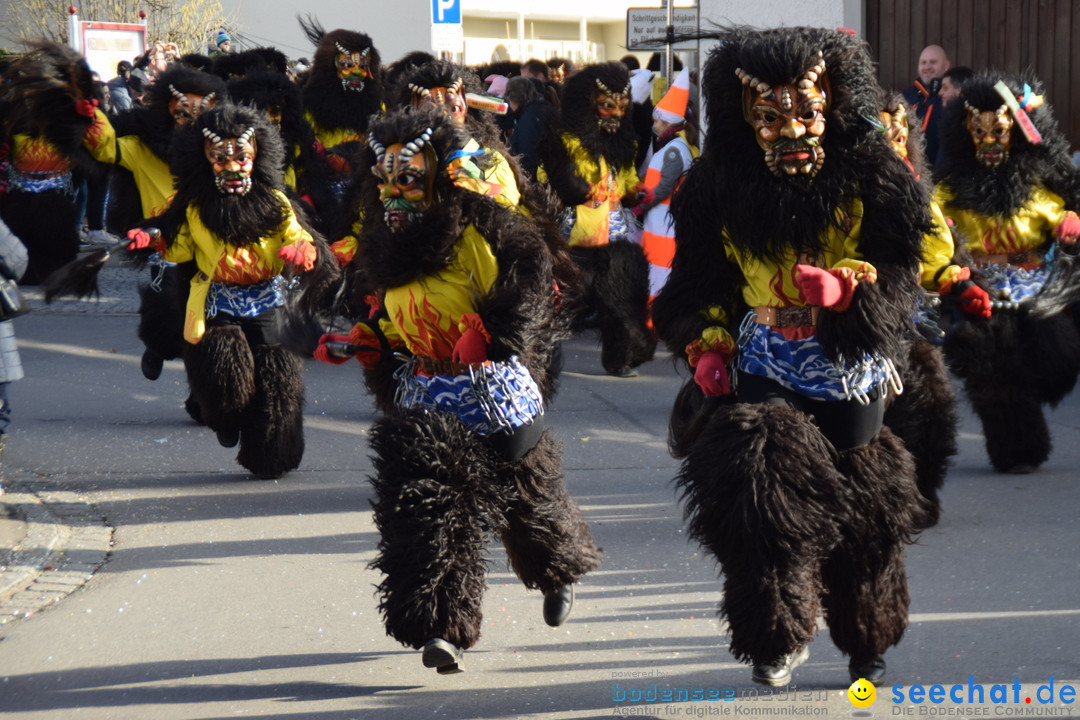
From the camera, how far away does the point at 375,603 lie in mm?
5035

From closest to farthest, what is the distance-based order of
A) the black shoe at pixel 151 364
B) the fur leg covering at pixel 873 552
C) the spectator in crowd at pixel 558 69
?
the fur leg covering at pixel 873 552 < the black shoe at pixel 151 364 < the spectator in crowd at pixel 558 69

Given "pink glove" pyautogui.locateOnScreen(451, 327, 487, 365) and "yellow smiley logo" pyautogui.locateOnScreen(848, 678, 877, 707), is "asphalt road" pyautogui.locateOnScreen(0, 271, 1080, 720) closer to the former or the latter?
"yellow smiley logo" pyautogui.locateOnScreen(848, 678, 877, 707)

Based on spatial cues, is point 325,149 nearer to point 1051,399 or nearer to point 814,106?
point 1051,399

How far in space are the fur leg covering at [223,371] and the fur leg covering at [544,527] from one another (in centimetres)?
251

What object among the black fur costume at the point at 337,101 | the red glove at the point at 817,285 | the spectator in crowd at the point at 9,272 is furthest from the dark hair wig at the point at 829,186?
the black fur costume at the point at 337,101

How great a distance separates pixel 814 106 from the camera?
3.74 metres

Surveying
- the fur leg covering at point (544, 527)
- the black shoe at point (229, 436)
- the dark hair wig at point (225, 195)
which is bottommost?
the black shoe at point (229, 436)

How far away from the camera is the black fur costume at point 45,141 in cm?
805

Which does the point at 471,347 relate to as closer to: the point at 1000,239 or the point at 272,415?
the point at 272,415

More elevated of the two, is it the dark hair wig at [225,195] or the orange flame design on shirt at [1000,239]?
the dark hair wig at [225,195]

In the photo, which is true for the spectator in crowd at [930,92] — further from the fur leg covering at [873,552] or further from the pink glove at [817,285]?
the pink glove at [817,285]

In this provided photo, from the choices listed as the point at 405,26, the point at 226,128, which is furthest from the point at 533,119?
the point at 405,26

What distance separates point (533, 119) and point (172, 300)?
3639 millimetres

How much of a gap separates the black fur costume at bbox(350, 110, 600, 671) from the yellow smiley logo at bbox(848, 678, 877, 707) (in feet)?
3.41
